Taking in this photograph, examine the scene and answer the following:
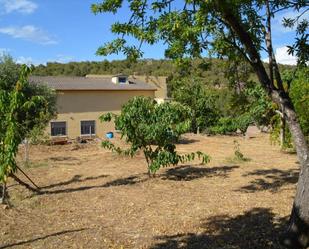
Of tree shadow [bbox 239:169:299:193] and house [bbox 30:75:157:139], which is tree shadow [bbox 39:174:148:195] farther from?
house [bbox 30:75:157:139]

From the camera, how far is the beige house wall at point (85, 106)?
31.2 m

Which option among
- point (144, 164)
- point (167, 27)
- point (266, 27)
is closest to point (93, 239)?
point (167, 27)

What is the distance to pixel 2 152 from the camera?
595cm

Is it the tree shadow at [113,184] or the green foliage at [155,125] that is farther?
the green foliage at [155,125]

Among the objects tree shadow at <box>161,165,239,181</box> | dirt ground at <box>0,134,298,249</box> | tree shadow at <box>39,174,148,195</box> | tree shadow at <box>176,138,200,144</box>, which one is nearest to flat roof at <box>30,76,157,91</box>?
tree shadow at <box>176,138,200,144</box>

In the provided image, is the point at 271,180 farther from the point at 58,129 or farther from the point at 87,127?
the point at 87,127

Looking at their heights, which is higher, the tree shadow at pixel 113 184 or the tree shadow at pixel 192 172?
the tree shadow at pixel 192 172

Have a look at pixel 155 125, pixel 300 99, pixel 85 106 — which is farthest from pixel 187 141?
pixel 155 125

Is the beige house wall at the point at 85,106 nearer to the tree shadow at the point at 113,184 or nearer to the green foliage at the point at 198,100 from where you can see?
the green foliage at the point at 198,100

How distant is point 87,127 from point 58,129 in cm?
237

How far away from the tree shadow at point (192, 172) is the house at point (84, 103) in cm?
1824

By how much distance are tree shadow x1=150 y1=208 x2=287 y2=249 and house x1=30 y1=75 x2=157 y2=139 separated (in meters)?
23.6

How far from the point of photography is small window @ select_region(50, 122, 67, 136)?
30.5 metres

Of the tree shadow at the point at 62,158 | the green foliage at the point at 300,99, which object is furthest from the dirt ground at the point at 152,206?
the tree shadow at the point at 62,158
